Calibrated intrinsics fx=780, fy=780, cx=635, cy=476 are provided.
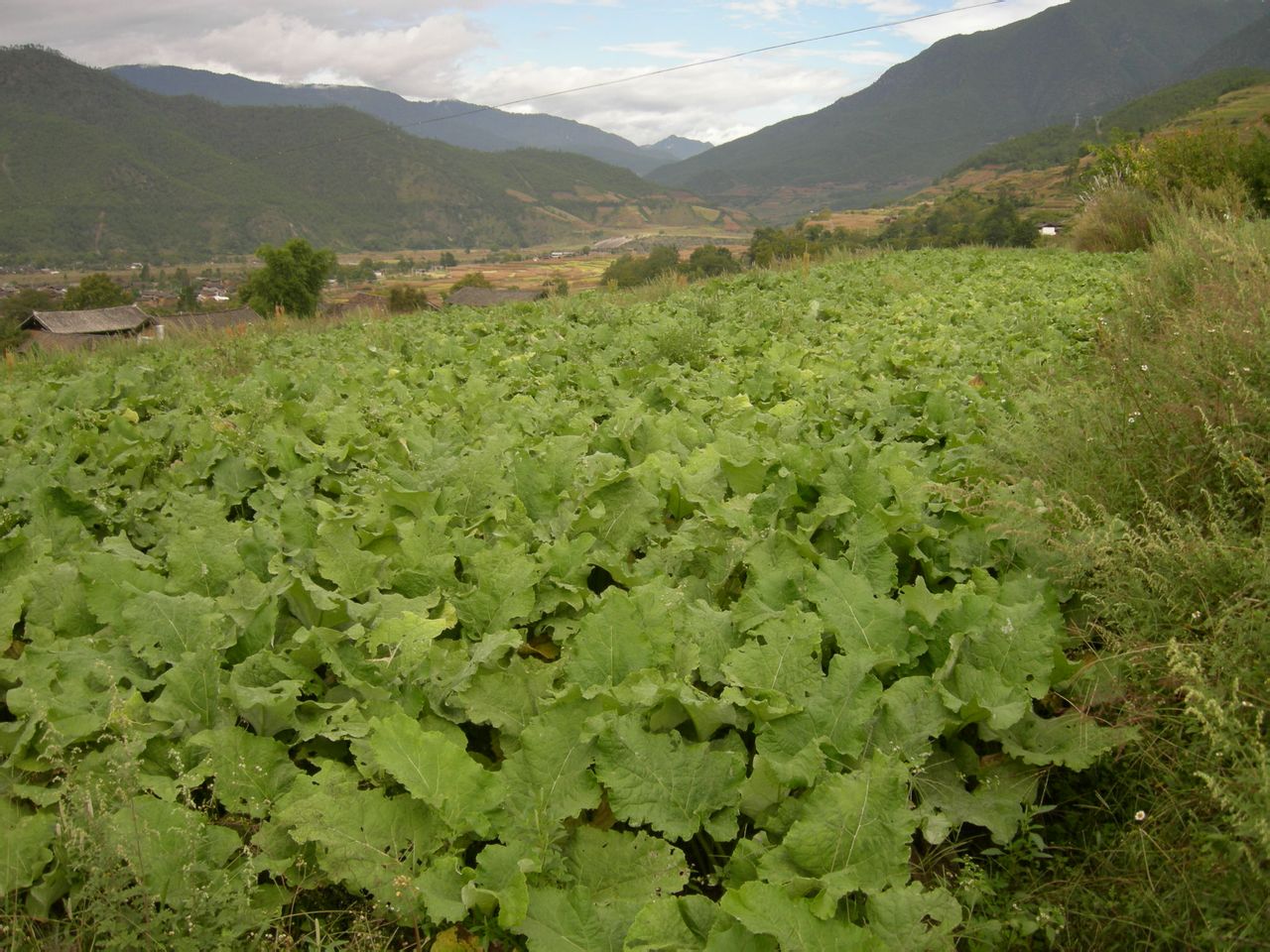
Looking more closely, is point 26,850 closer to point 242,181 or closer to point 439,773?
point 439,773

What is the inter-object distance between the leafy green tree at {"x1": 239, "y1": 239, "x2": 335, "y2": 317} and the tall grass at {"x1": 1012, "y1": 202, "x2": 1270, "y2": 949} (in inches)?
1533

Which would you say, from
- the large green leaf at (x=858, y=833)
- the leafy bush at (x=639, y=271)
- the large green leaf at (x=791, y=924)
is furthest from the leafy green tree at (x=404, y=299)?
the large green leaf at (x=791, y=924)

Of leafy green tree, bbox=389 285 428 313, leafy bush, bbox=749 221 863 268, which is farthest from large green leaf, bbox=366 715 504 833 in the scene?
leafy green tree, bbox=389 285 428 313

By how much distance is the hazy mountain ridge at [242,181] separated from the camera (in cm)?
11144

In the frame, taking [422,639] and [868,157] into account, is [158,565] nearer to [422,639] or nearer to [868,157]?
[422,639]

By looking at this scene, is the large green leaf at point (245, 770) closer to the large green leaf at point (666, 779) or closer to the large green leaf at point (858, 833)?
the large green leaf at point (666, 779)

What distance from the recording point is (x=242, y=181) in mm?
124000

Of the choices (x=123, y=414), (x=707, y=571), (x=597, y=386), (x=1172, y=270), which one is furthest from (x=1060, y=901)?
(x=123, y=414)

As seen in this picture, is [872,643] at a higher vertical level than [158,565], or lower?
lower

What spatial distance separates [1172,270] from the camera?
5371mm

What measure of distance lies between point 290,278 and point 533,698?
136 ft

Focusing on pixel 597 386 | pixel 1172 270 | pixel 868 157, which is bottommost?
pixel 597 386

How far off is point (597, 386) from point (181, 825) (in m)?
4.05

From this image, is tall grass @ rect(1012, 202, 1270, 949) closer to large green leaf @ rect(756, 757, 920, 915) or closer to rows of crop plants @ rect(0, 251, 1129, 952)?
rows of crop plants @ rect(0, 251, 1129, 952)
